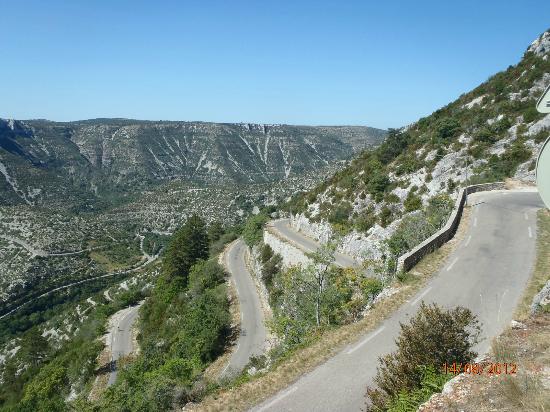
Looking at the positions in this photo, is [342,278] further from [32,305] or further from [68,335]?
[32,305]

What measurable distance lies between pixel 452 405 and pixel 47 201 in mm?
218663

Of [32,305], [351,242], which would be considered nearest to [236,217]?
[32,305]

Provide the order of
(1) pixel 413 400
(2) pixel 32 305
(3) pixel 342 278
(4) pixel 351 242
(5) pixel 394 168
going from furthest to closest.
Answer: (2) pixel 32 305 < (5) pixel 394 168 < (4) pixel 351 242 < (3) pixel 342 278 < (1) pixel 413 400

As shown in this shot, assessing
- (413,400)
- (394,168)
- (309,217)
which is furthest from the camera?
(309,217)

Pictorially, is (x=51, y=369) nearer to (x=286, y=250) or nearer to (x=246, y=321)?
(x=246, y=321)

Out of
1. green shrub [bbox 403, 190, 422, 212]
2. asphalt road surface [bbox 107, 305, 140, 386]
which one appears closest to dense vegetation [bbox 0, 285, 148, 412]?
asphalt road surface [bbox 107, 305, 140, 386]

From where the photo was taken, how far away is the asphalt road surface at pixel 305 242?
32406 mm

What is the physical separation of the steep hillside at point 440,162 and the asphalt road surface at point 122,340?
24.8 meters

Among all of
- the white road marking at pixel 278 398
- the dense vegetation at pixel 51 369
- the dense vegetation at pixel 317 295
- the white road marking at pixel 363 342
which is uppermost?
the white road marking at pixel 363 342

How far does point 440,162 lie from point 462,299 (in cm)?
3024

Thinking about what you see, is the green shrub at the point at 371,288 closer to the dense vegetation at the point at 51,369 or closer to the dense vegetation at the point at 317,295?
the dense vegetation at the point at 317,295

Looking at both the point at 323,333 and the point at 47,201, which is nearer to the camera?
the point at 323,333

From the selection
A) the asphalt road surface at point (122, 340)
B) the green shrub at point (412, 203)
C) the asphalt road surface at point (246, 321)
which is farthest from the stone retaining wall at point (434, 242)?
the asphalt road surface at point (122, 340)

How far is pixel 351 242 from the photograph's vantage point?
36.0 m
